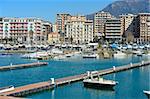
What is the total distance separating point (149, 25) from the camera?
11319 centimetres

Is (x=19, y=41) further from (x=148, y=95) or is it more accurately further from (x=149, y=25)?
(x=148, y=95)

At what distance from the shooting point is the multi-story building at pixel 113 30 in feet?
380

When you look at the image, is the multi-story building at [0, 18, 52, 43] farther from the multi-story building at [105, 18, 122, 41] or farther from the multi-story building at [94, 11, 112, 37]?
the multi-story building at [94, 11, 112, 37]

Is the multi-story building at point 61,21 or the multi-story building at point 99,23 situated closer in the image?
the multi-story building at point 99,23

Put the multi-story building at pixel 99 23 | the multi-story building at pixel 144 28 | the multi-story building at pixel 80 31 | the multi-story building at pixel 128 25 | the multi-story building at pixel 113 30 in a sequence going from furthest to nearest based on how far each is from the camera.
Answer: the multi-story building at pixel 99 23 → the multi-story building at pixel 128 25 → the multi-story building at pixel 113 30 → the multi-story building at pixel 144 28 → the multi-story building at pixel 80 31

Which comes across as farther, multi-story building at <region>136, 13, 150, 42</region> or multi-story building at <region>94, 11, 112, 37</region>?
multi-story building at <region>94, 11, 112, 37</region>

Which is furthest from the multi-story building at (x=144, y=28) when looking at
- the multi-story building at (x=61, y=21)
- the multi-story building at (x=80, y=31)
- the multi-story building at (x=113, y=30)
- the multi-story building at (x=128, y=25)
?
the multi-story building at (x=61, y=21)

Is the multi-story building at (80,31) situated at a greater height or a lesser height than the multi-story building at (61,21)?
lesser

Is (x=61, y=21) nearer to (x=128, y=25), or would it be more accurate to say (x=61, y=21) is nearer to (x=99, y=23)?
(x=99, y=23)

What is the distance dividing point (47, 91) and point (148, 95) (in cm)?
655

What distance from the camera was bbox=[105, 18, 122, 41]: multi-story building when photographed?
380ft

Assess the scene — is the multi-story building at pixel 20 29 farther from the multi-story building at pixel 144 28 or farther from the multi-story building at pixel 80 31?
the multi-story building at pixel 144 28

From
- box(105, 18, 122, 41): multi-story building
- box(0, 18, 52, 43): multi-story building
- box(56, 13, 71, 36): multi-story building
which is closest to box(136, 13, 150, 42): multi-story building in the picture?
box(105, 18, 122, 41): multi-story building

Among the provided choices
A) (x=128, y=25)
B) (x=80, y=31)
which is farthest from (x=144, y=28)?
(x=80, y=31)
